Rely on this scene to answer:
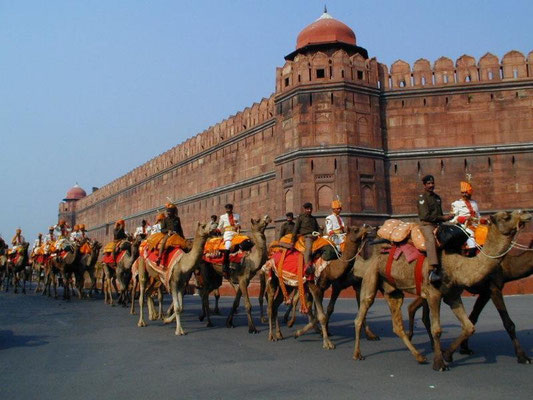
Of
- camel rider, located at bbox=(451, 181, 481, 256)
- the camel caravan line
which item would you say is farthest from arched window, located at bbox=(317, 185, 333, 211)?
camel rider, located at bbox=(451, 181, 481, 256)

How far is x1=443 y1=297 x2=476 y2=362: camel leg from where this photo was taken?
5.17 metres

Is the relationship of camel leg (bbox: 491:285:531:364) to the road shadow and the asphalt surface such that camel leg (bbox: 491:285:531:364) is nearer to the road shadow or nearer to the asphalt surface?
the asphalt surface

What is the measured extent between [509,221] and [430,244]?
83 cm

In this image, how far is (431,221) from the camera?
574 cm

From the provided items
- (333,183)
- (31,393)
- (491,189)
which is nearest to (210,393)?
(31,393)

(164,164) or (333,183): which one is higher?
(164,164)

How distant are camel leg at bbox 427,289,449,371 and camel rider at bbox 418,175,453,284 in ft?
0.56

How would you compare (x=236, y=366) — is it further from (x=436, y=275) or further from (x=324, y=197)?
(x=324, y=197)

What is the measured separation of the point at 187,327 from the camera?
9.18 m

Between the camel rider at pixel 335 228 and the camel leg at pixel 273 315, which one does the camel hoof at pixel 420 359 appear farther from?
the camel rider at pixel 335 228

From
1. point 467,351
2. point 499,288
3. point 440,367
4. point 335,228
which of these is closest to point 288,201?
point 335,228

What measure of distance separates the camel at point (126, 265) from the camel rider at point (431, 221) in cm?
809

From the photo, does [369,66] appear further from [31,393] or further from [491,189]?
[31,393]

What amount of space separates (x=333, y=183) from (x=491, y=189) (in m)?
7.06
